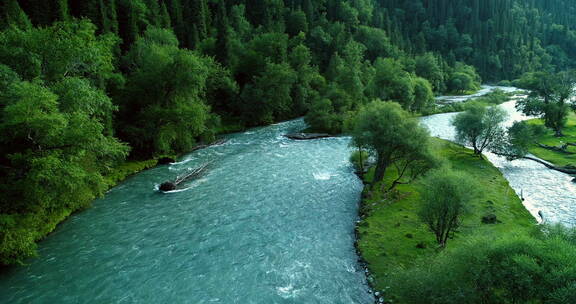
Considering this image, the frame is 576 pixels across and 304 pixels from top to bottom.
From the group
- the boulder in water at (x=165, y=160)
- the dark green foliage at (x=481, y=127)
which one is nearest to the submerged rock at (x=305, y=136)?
the boulder in water at (x=165, y=160)

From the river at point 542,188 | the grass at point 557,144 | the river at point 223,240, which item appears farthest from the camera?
the grass at point 557,144

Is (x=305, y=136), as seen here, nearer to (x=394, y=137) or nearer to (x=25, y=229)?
(x=394, y=137)

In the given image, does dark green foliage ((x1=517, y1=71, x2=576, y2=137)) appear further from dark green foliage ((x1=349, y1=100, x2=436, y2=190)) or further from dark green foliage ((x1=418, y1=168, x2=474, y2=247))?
dark green foliage ((x1=418, y1=168, x2=474, y2=247))

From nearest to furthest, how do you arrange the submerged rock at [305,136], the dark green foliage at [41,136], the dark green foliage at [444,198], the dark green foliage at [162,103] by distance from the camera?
the dark green foliage at [444,198] → the dark green foliage at [41,136] → the dark green foliage at [162,103] → the submerged rock at [305,136]

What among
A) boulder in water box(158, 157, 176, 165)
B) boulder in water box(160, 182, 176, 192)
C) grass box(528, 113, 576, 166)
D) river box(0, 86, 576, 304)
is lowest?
grass box(528, 113, 576, 166)

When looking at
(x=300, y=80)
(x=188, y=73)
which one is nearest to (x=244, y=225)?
(x=188, y=73)

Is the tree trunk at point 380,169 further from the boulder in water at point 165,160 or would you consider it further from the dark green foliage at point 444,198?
the boulder in water at point 165,160

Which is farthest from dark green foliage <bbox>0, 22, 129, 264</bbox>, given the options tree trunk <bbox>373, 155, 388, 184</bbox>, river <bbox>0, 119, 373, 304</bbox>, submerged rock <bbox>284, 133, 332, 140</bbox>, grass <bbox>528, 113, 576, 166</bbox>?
grass <bbox>528, 113, 576, 166</bbox>
